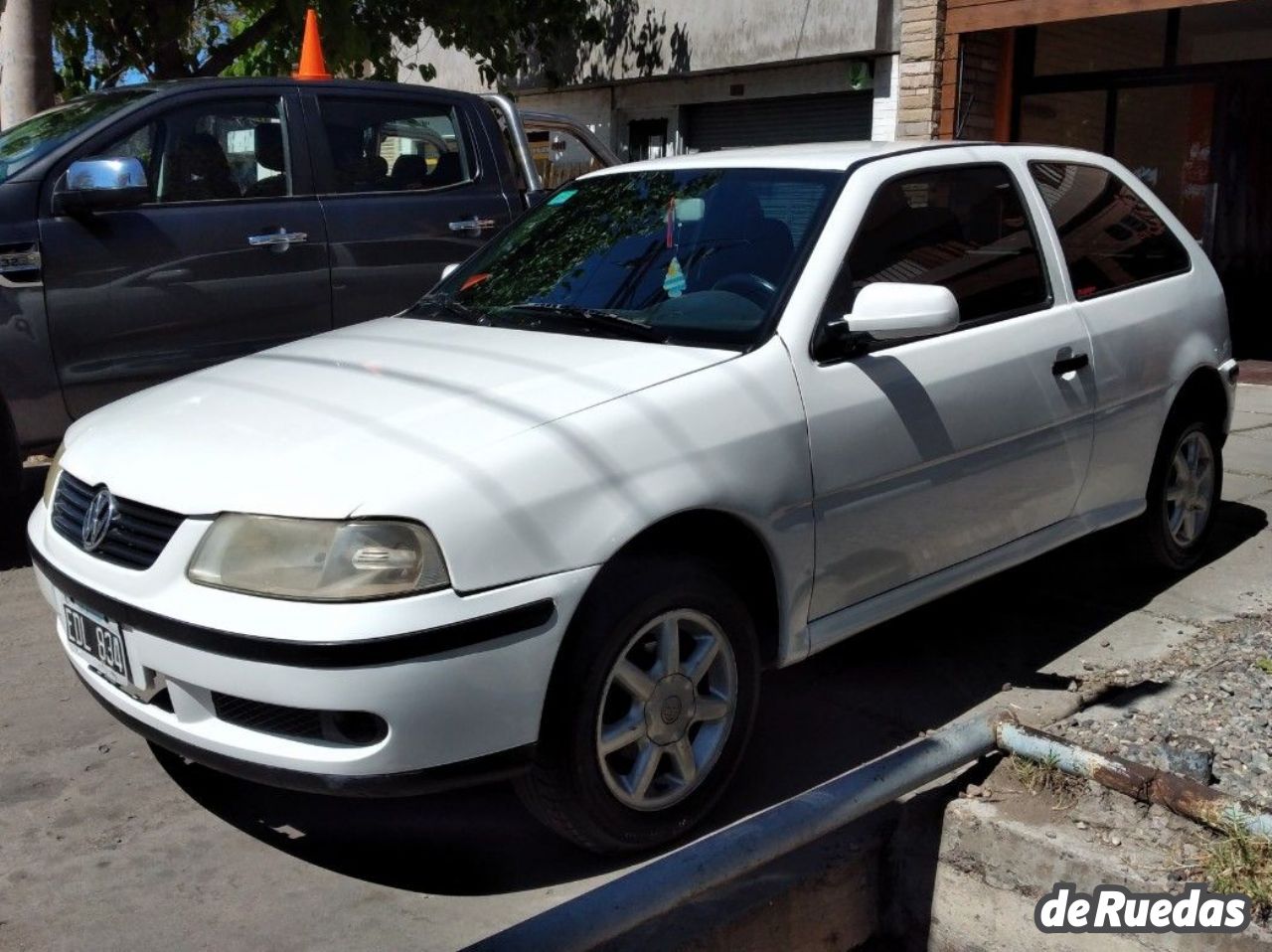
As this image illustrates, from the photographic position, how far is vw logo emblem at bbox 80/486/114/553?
10.0 ft

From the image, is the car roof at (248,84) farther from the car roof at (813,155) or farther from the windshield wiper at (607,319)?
the windshield wiper at (607,319)

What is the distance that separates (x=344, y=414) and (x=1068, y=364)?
2.34 m

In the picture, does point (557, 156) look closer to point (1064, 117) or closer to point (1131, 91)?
point (1064, 117)

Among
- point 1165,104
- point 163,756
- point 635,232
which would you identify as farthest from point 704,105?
point 163,756

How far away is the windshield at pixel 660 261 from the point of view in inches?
140

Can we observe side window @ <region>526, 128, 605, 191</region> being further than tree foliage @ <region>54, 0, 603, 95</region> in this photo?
Yes

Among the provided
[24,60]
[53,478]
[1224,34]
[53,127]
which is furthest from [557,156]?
[53,478]

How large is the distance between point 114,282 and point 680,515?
330 centimetres

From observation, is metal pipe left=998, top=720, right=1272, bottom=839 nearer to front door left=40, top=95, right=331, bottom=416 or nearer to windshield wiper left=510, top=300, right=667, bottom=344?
windshield wiper left=510, top=300, right=667, bottom=344

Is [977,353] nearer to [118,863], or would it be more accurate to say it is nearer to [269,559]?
[269,559]

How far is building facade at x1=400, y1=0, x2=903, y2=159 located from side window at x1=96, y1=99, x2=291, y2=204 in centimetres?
727

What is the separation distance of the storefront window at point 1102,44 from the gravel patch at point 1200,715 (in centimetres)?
811

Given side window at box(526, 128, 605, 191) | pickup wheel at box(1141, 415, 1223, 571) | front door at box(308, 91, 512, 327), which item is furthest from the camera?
side window at box(526, 128, 605, 191)

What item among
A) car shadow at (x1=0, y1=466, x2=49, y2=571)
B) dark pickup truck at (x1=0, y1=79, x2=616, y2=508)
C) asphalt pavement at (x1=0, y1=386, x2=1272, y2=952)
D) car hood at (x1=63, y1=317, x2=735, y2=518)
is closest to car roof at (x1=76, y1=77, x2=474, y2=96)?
dark pickup truck at (x1=0, y1=79, x2=616, y2=508)
